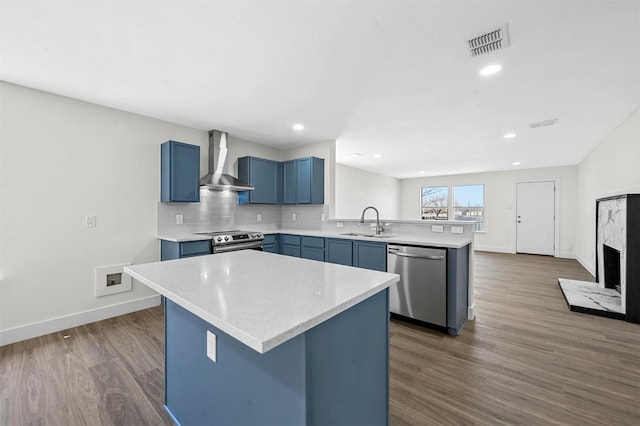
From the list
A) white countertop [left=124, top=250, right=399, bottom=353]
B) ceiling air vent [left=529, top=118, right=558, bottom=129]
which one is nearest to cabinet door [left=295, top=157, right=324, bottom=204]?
white countertop [left=124, top=250, right=399, bottom=353]

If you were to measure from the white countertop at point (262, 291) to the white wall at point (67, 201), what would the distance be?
6.85 feet

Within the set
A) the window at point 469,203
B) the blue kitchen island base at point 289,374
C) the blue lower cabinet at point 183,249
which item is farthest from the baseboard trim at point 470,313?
the window at point 469,203

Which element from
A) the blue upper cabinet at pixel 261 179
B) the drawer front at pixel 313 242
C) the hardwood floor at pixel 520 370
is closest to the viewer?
the hardwood floor at pixel 520 370

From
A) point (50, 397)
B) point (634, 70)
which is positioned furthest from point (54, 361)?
point (634, 70)

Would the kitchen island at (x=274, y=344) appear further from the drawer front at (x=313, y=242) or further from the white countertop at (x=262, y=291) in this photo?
the drawer front at (x=313, y=242)

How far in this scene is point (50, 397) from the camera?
1810 mm

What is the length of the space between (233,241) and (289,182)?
1.61 metres

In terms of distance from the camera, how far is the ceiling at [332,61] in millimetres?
1696

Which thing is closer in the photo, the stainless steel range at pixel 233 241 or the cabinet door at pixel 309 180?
the stainless steel range at pixel 233 241

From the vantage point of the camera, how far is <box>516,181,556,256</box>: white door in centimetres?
719

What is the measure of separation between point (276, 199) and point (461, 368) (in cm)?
363

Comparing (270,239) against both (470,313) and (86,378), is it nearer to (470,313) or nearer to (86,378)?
(86,378)

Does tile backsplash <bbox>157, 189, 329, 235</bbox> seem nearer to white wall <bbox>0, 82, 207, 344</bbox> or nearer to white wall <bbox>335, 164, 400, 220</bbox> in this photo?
white wall <bbox>0, 82, 207, 344</bbox>

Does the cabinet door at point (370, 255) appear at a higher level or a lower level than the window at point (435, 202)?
lower
